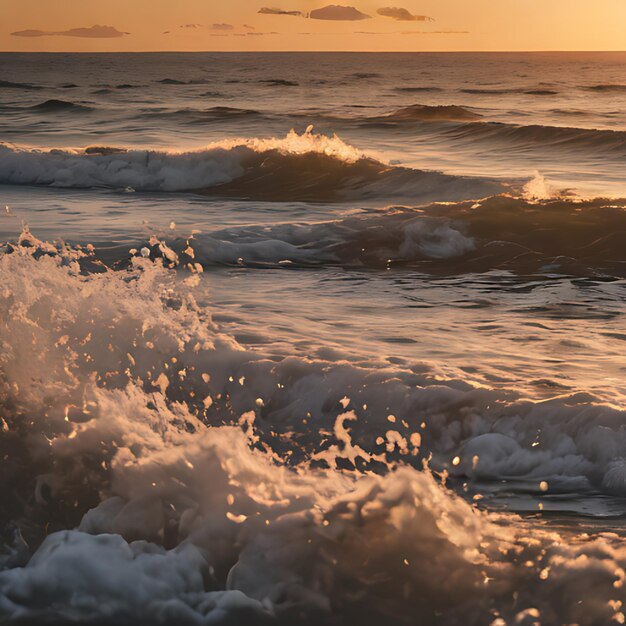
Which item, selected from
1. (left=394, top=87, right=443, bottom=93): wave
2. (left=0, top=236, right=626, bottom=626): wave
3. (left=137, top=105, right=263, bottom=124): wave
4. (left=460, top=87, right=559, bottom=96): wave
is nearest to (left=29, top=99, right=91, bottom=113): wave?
(left=137, top=105, right=263, bottom=124): wave

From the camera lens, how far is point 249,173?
727 inches

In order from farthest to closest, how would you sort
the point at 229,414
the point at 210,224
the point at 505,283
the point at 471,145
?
the point at 471,145 → the point at 210,224 → the point at 505,283 → the point at 229,414

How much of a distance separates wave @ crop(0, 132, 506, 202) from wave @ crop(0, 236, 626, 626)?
1055 cm

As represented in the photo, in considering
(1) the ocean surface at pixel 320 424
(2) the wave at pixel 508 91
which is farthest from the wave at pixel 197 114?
(2) the wave at pixel 508 91

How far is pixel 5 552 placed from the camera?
3.44 m

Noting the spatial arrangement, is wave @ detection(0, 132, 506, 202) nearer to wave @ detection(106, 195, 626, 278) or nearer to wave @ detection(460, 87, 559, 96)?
wave @ detection(106, 195, 626, 278)

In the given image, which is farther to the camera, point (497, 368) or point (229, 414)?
point (497, 368)

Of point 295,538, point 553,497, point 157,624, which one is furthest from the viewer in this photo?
point 553,497

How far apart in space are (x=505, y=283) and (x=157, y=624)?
6404 mm

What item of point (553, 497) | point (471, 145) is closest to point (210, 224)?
point (553, 497)

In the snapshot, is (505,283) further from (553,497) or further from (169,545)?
(169,545)

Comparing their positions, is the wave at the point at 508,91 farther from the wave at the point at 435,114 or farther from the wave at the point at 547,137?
the wave at the point at 547,137

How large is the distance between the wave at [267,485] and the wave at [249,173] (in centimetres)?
1055

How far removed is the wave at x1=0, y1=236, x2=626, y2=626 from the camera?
3.16 metres
